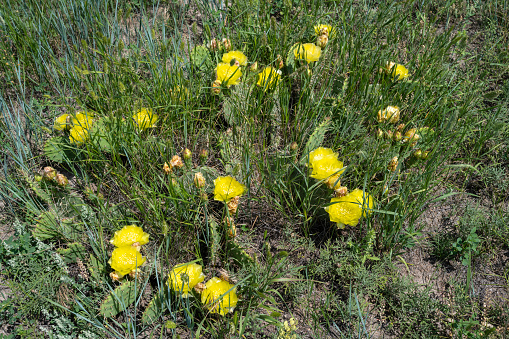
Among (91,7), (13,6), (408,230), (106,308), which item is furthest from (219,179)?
(13,6)

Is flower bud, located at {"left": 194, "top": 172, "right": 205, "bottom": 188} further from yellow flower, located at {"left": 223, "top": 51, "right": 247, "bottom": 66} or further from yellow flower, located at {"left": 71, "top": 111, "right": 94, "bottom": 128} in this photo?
yellow flower, located at {"left": 223, "top": 51, "right": 247, "bottom": 66}

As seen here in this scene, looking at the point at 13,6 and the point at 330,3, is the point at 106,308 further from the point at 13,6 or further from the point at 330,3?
the point at 330,3

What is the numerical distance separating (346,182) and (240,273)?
27.6 inches

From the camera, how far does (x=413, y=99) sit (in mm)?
2033

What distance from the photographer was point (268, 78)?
1.95 metres

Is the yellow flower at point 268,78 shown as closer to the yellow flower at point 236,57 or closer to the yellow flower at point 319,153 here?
the yellow flower at point 236,57

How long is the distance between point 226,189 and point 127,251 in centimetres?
47

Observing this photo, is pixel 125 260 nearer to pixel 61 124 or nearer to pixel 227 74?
pixel 61 124

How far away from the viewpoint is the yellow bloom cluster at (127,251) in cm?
147

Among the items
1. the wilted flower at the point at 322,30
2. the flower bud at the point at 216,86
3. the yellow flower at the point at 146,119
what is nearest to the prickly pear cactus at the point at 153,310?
the yellow flower at the point at 146,119

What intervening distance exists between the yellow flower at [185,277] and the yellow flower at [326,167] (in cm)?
64

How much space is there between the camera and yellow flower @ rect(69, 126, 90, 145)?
5.82 feet

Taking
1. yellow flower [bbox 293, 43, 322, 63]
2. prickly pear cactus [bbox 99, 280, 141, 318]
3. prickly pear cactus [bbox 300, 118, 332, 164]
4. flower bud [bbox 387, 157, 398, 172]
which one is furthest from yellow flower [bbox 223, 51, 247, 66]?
prickly pear cactus [bbox 99, 280, 141, 318]

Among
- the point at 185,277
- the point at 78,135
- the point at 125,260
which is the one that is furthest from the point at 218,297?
the point at 78,135
